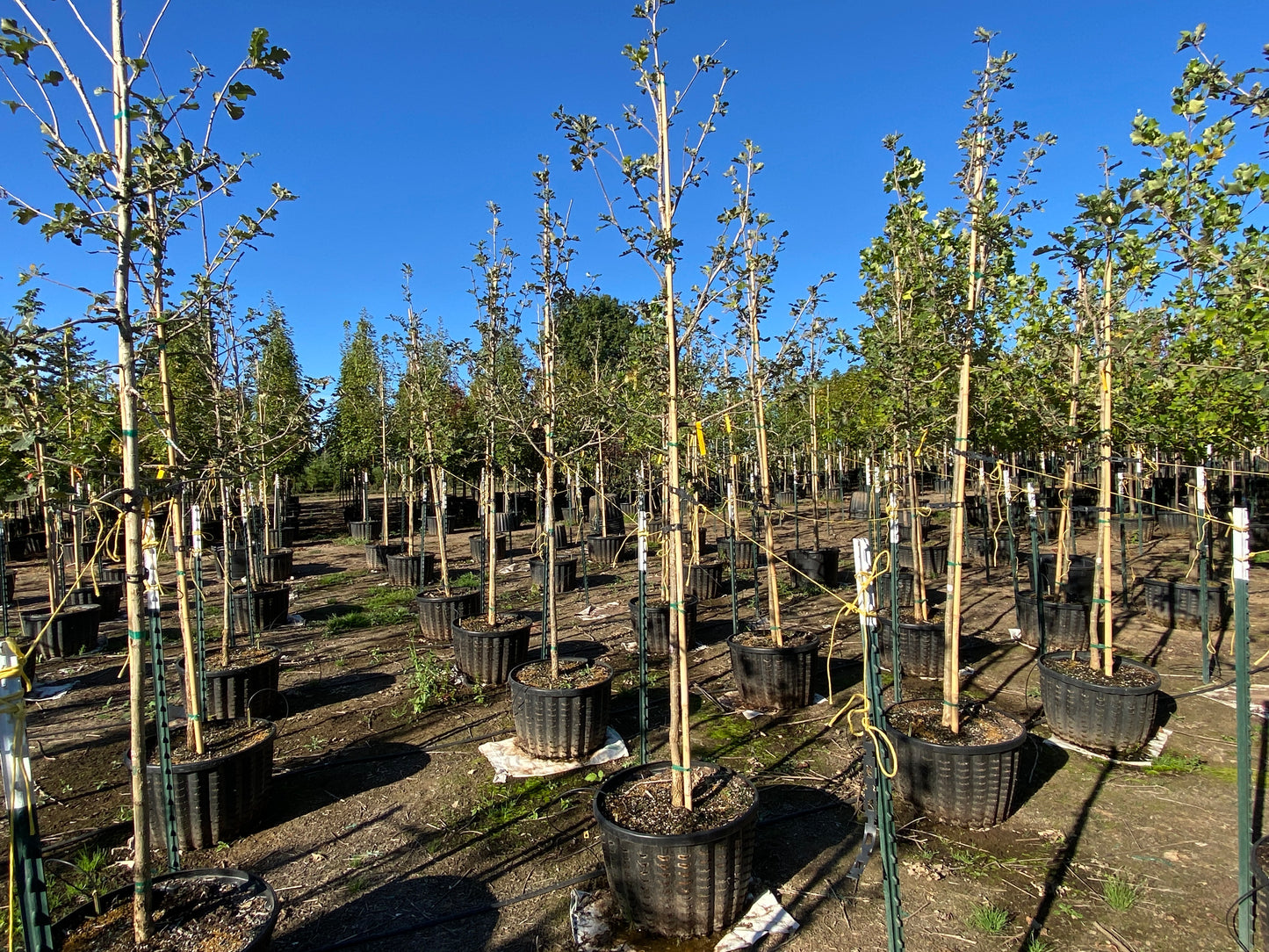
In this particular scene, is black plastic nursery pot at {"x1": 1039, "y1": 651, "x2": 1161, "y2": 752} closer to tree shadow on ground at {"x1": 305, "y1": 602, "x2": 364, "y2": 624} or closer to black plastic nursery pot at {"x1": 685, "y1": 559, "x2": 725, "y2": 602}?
black plastic nursery pot at {"x1": 685, "y1": 559, "x2": 725, "y2": 602}

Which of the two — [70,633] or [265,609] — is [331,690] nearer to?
[265,609]

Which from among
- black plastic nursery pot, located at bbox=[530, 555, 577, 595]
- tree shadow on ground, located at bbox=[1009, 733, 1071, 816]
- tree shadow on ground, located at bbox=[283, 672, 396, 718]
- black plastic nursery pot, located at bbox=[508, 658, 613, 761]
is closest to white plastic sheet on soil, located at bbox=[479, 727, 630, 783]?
black plastic nursery pot, located at bbox=[508, 658, 613, 761]

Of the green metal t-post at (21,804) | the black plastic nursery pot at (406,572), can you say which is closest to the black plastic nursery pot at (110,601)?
the black plastic nursery pot at (406,572)

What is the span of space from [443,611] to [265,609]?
2782 millimetres

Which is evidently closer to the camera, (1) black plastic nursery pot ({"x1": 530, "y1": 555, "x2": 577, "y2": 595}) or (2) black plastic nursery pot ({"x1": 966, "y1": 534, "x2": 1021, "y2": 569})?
(1) black plastic nursery pot ({"x1": 530, "y1": 555, "x2": 577, "y2": 595})

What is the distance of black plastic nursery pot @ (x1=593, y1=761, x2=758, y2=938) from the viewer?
304 cm

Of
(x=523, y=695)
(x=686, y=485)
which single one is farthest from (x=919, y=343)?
(x=523, y=695)

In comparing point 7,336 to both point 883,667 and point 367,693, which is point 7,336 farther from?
point 883,667

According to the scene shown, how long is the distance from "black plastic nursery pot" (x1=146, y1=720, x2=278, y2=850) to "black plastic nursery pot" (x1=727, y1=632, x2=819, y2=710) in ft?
12.0

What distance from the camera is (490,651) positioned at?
21.4 ft

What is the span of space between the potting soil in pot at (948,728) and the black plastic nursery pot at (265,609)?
8.05 metres

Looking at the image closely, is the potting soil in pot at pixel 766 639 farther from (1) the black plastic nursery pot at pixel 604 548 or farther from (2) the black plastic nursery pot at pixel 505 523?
(2) the black plastic nursery pot at pixel 505 523

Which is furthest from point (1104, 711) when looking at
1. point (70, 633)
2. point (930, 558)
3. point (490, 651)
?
point (70, 633)

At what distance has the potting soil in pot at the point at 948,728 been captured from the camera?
13.6 ft
